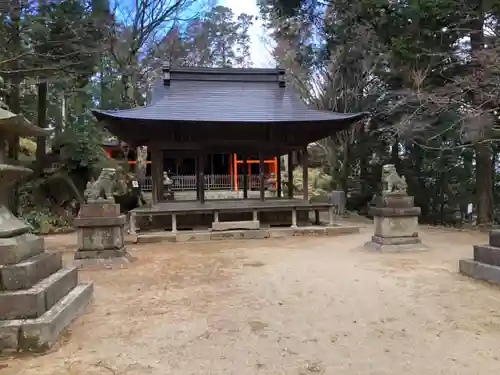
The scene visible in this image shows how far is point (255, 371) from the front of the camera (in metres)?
3.08

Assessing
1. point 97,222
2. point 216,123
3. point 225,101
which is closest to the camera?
point 97,222

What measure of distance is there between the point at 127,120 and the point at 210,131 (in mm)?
2597

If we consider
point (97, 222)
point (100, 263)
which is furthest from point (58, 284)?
point (97, 222)

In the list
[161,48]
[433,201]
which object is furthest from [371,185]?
[161,48]

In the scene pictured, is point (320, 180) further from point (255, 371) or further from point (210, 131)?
point (255, 371)

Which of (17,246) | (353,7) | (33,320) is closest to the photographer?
(33,320)

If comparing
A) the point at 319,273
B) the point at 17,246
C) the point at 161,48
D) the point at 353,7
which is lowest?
the point at 319,273

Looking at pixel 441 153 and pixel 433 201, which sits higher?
pixel 441 153

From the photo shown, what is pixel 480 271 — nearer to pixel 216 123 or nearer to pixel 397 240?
pixel 397 240

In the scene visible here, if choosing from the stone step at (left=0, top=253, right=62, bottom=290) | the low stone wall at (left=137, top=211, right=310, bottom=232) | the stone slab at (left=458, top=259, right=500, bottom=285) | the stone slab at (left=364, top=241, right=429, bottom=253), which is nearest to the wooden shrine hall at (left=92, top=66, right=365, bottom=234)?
the low stone wall at (left=137, top=211, right=310, bottom=232)

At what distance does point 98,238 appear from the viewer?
769 cm

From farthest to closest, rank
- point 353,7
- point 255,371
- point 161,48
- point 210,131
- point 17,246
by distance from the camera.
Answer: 1. point 161,48
2. point 353,7
3. point 210,131
4. point 17,246
5. point 255,371

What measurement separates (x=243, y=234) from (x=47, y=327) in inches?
326

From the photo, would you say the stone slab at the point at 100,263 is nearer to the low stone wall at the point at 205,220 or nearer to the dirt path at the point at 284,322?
the dirt path at the point at 284,322
